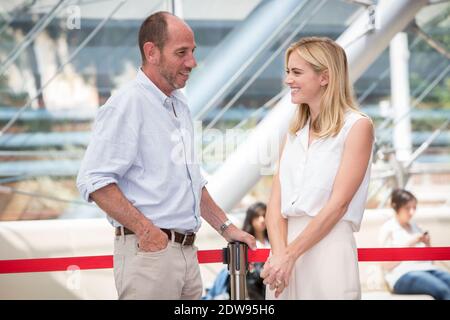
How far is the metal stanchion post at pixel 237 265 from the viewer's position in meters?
2.86

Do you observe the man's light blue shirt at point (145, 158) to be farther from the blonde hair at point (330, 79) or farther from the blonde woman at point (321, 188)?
the blonde hair at point (330, 79)

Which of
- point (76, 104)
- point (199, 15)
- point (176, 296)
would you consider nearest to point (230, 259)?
point (176, 296)

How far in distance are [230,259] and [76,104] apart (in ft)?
7.23

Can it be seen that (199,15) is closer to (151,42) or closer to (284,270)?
(151,42)

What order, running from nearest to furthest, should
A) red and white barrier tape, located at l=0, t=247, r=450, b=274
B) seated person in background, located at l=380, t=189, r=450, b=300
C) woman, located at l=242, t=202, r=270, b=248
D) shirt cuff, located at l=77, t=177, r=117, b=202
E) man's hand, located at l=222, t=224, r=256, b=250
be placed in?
shirt cuff, located at l=77, t=177, r=117, b=202
man's hand, located at l=222, t=224, r=256, b=250
red and white barrier tape, located at l=0, t=247, r=450, b=274
woman, located at l=242, t=202, r=270, b=248
seated person in background, located at l=380, t=189, r=450, b=300

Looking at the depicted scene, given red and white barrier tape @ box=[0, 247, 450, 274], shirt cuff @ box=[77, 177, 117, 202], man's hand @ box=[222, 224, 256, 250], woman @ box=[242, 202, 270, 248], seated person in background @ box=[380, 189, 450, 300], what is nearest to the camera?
shirt cuff @ box=[77, 177, 117, 202]

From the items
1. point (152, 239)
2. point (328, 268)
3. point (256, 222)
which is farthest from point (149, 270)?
point (256, 222)

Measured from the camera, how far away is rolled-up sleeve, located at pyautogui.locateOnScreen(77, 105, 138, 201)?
2.52 m

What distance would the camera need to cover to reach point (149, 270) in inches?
101

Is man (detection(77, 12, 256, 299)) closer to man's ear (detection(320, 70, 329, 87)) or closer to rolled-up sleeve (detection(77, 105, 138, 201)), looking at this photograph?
rolled-up sleeve (detection(77, 105, 138, 201))

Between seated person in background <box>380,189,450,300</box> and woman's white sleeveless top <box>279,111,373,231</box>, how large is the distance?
9.51 feet

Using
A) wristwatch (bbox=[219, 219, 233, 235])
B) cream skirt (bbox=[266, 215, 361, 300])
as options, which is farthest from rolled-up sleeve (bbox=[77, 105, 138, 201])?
cream skirt (bbox=[266, 215, 361, 300])

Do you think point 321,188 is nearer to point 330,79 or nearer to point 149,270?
point 330,79

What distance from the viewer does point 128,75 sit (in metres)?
4.90
